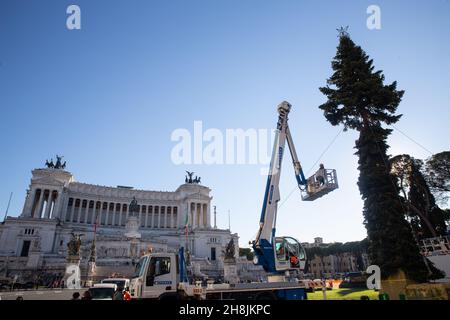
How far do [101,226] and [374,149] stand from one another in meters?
80.5

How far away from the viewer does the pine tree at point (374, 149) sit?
18.1 meters

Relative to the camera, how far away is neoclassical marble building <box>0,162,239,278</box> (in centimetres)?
5097

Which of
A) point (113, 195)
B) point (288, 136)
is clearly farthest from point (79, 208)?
point (288, 136)

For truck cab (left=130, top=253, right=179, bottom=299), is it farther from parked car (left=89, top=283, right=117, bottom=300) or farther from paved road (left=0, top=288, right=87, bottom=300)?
paved road (left=0, top=288, right=87, bottom=300)

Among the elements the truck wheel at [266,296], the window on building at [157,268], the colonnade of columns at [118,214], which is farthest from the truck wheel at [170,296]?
the colonnade of columns at [118,214]

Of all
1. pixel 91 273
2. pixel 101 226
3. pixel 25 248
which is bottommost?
pixel 91 273

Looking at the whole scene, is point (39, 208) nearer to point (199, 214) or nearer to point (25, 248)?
point (25, 248)

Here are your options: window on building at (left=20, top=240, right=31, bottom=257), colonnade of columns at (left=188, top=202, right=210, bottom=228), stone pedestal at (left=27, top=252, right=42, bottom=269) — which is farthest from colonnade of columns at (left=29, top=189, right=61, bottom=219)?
colonnade of columns at (left=188, top=202, right=210, bottom=228)

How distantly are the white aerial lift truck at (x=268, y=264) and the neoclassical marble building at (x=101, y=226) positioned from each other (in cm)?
3218

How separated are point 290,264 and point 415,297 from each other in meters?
5.77

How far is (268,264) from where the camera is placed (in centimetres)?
1468

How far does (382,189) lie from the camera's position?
65.2ft

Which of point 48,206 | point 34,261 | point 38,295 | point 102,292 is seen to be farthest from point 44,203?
point 102,292
